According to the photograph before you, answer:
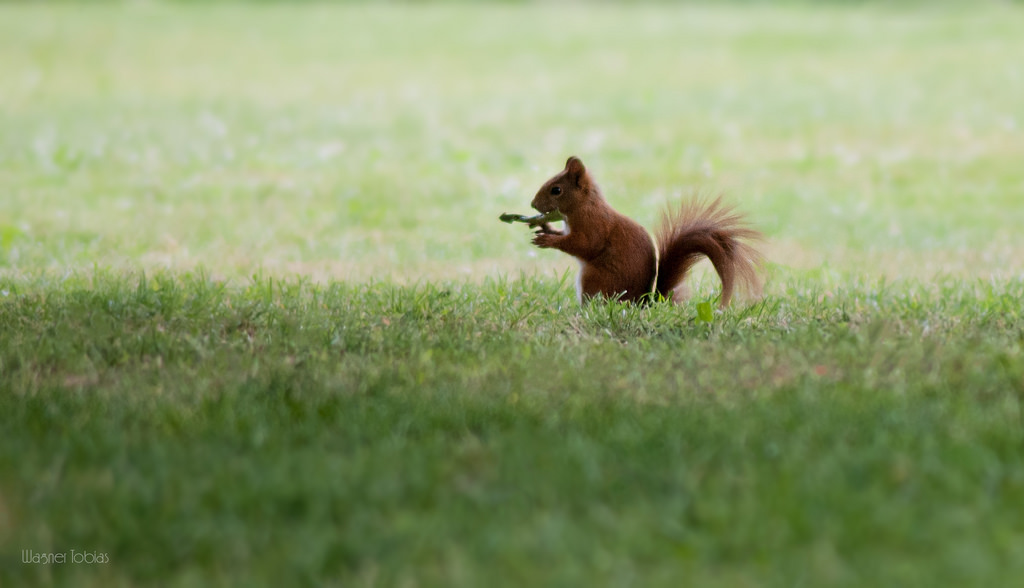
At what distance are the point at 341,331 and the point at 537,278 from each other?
5.39 feet

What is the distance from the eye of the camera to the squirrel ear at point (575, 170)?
532 centimetres

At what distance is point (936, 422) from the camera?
3.82m

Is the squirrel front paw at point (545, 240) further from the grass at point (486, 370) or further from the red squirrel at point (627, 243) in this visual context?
the grass at point (486, 370)

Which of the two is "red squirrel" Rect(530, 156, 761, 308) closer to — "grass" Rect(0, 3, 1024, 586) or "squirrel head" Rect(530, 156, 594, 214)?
"squirrel head" Rect(530, 156, 594, 214)

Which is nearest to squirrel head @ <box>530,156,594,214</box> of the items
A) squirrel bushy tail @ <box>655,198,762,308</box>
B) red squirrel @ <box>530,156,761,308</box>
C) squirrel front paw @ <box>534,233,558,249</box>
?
red squirrel @ <box>530,156,761,308</box>

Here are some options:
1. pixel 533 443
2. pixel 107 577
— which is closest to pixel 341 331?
pixel 533 443

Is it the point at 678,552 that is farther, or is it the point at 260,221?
the point at 260,221

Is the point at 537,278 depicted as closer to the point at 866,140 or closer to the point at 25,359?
the point at 25,359

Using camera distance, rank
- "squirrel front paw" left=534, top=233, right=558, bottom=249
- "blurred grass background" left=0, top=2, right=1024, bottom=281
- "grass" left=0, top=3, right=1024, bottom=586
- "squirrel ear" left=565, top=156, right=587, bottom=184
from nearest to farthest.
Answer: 1. "grass" left=0, top=3, right=1024, bottom=586
2. "squirrel front paw" left=534, top=233, right=558, bottom=249
3. "squirrel ear" left=565, top=156, right=587, bottom=184
4. "blurred grass background" left=0, top=2, right=1024, bottom=281

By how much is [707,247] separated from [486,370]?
1326mm

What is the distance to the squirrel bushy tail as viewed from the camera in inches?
208

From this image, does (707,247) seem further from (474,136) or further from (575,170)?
(474,136)

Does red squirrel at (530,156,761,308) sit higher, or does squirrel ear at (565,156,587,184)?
squirrel ear at (565,156,587,184)

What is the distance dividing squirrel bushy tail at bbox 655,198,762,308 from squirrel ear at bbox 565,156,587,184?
0.42 metres
